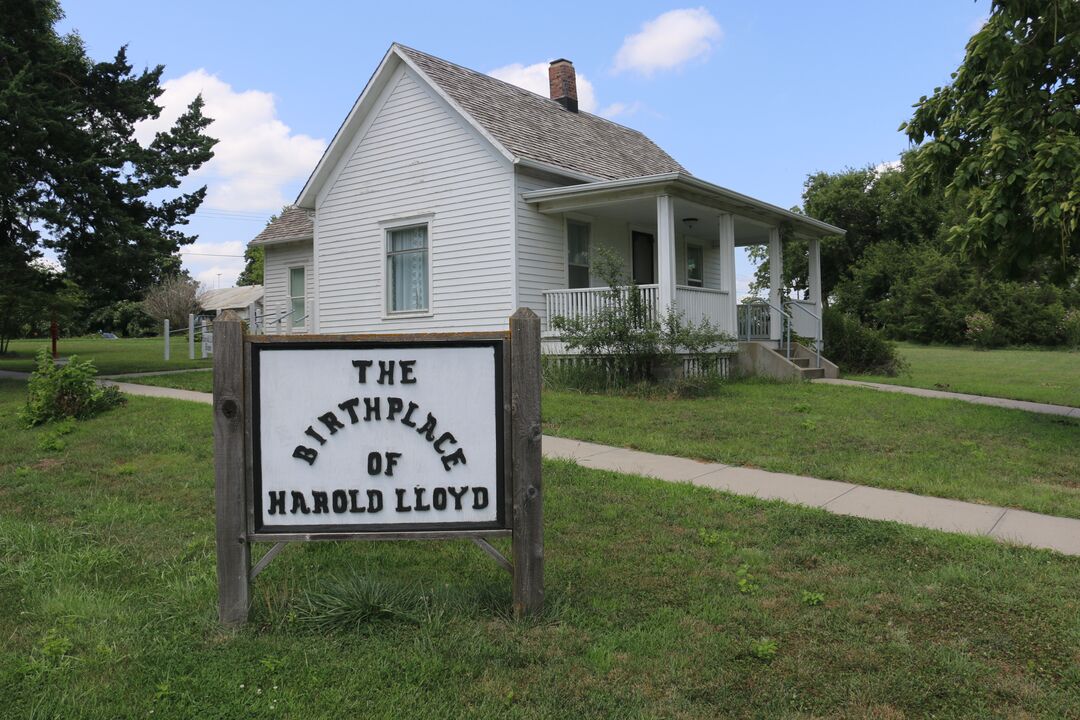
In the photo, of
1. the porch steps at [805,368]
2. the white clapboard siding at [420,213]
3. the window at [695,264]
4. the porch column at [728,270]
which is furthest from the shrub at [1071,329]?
the white clapboard siding at [420,213]

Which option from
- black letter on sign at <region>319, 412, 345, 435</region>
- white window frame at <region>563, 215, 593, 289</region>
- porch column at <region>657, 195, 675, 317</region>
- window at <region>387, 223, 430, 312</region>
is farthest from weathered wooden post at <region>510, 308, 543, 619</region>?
window at <region>387, 223, 430, 312</region>

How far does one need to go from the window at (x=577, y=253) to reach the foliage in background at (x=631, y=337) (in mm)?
2487

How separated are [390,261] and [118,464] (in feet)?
33.2

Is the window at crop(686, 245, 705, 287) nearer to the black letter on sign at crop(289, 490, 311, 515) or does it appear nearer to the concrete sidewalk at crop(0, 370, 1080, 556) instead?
the concrete sidewalk at crop(0, 370, 1080, 556)

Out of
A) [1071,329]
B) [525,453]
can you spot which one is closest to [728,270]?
[525,453]

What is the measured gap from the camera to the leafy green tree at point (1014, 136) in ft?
27.5

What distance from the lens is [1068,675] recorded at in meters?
3.22

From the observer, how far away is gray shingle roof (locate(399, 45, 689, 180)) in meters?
15.9

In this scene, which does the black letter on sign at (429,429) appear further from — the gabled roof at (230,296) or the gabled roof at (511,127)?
the gabled roof at (230,296)

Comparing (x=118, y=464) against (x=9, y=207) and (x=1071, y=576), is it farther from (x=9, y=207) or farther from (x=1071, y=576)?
(x=9, y=207)

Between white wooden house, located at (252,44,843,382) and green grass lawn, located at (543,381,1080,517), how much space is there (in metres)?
3.68

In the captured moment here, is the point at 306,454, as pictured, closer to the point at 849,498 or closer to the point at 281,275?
the point at 849,498

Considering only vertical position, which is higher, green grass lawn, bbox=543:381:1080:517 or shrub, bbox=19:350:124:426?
shrub, bbox=19:350:124:426

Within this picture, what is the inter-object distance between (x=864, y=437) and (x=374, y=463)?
669 cm
